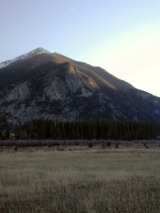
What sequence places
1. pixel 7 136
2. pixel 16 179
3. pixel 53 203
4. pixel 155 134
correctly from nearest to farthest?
pixel 53 203 → pixel 16 179 → pixel 7 136 → pixel 155 134

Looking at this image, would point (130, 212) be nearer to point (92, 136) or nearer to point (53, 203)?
point (53, 203)

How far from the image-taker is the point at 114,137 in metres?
118

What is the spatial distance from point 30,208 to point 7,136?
9733cm

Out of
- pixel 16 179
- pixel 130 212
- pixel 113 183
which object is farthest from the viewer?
pixel 16 179

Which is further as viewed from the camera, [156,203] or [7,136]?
[7,136]

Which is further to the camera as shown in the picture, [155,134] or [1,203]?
[155,134]

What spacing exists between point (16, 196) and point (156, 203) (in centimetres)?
539

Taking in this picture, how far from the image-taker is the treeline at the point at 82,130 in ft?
386

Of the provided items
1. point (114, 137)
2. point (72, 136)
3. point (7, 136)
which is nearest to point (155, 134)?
point (114, 137)

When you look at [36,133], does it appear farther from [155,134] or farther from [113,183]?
[113,183]

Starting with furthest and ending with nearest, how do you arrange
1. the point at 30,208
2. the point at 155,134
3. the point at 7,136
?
the point at 155,134 < the point at 7,136 < the point at 30,208

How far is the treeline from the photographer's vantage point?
117562 mm

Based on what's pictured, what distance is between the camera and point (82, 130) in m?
120

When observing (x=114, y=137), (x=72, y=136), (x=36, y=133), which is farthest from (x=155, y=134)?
(x=36, y=133)
